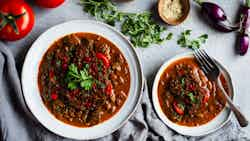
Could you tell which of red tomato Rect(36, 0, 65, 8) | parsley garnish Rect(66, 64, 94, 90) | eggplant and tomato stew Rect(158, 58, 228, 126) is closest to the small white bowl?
A: eggplant and tomato stew Rect(158, 58, 228, 126)

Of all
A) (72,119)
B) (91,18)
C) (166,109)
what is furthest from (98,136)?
(91,18)

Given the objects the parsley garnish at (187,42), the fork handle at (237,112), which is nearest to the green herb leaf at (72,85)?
the parsley garnish at (187,42)

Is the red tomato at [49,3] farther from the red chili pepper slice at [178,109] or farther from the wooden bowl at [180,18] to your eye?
the red chili pepper slice at [178,109]

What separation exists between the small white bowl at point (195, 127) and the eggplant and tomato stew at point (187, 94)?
0.09ft

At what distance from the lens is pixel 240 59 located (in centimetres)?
387

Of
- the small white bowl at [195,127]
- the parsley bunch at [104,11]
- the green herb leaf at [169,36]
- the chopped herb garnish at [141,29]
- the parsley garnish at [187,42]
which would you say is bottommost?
the small white bowl at [195,127]

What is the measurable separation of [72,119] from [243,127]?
1.32 metres

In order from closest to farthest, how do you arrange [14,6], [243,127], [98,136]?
[14,6] < [98,136] < [243,127]

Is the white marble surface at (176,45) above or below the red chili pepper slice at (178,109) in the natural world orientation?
above

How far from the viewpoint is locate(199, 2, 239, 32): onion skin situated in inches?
146

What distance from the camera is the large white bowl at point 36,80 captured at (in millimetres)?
3443

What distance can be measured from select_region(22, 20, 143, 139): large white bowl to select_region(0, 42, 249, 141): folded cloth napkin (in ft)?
0.20

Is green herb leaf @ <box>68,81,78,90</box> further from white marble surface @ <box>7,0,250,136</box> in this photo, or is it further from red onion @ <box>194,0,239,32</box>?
red onion @ <box>194,0,239,32</box>

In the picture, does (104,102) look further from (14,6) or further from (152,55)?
(14,6)
